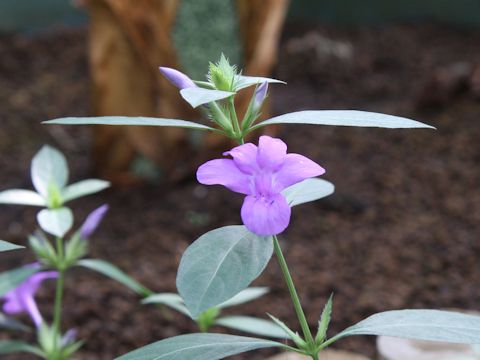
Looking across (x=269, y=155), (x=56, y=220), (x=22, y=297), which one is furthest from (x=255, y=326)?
(x=269, y=155)

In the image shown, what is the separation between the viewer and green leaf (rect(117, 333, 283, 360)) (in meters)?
0.87

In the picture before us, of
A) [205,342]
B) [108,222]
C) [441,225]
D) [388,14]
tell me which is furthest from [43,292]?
[388,14]

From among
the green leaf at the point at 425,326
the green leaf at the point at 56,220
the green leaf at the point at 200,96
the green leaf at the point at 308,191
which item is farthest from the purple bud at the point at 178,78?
the green leaf at the point at 56,220

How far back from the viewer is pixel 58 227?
1.21 m

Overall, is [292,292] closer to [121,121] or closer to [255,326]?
[121,121]

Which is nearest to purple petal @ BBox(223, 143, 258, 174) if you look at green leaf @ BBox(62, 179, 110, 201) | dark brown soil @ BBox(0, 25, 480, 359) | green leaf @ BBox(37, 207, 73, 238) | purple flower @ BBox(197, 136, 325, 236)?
purple flower @ BBox(197, 136, 325, 236)

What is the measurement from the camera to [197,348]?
2.90 ft

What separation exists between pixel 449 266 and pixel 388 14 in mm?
3152

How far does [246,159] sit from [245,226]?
3.0 inches

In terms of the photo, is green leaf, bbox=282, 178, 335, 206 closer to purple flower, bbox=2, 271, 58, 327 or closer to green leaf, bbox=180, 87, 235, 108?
green leaf, bbox=180, 87, 235, 108

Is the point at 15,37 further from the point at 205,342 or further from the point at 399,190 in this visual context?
the point at 205,342

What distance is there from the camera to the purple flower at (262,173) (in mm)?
772

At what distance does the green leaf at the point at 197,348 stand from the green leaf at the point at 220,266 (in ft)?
0.41

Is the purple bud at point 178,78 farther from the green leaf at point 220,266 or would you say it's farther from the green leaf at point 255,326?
the green leaf at point 255,326
